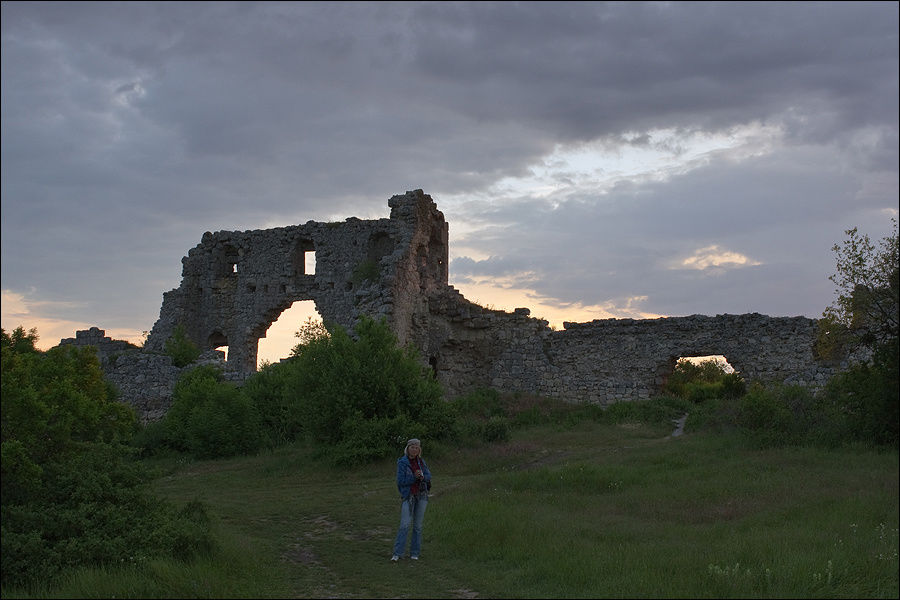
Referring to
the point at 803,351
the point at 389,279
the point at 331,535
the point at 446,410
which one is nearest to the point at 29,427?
Answer: the point at 331,535

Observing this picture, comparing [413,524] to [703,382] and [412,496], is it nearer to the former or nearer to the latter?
[412,496]

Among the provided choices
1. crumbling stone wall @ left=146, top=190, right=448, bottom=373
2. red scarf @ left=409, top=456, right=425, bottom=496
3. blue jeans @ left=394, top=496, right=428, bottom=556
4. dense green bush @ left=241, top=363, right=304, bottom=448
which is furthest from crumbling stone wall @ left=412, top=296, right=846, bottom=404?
blue jeans @ left=394, top=496, right=428, bottom=556

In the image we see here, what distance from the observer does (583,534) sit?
851 cm

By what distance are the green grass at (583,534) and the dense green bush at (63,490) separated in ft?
1.40

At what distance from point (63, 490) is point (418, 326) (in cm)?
1503

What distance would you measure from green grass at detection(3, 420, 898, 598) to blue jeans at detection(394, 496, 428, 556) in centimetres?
21

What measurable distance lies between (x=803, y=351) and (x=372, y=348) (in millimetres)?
11683

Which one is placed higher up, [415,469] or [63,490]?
[415,469]

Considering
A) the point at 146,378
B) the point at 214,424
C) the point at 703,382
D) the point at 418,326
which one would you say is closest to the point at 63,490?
the point at 214,424

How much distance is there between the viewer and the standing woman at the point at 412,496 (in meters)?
8.26

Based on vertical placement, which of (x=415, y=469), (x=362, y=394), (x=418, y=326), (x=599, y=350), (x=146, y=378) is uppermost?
(x=418, y=326)

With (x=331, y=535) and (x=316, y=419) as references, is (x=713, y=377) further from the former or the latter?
(x=331, y=535)

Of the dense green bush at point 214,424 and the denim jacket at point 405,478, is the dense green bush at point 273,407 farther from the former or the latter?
the denim jacket at point 405,478

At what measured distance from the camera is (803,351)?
20219mm
